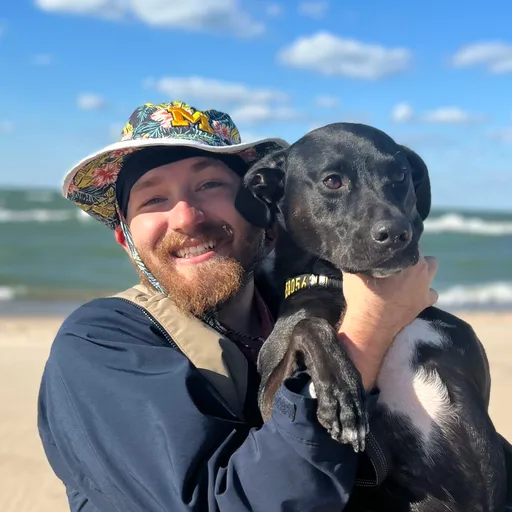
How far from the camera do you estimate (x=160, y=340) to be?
2.31 m

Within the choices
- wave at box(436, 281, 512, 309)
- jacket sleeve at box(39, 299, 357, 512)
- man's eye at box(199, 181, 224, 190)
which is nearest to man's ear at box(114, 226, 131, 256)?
man's eye at box(199, 181, 224, 190)

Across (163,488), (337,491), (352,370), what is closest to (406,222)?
(352,370)

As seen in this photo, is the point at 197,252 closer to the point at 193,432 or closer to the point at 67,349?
the point at 67,349

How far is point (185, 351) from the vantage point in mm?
2270

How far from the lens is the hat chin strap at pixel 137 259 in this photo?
2773 mm

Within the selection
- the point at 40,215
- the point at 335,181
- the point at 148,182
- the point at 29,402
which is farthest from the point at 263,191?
the point at 40,215

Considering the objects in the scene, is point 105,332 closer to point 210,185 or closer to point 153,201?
point 153,201

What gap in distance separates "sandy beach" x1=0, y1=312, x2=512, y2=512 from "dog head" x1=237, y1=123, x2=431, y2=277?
2799mm

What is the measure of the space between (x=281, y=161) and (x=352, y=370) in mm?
1133

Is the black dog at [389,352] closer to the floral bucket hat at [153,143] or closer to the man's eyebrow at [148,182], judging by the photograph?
the floral bucket hat at [153,143]

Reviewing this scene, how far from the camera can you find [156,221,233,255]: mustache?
267 centimetres

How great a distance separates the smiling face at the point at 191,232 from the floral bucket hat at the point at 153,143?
119 millimetres

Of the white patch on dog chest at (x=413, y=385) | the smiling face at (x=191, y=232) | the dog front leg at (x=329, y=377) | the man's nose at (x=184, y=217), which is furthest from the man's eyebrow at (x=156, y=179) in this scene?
the white patch on dog chest at (x=413, y=385)

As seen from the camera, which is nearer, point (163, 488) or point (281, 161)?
point (163, 488)
